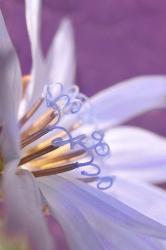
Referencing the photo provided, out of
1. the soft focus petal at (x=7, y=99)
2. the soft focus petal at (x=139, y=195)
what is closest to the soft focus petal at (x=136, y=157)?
the soft focus petal at (x=139, y=195)

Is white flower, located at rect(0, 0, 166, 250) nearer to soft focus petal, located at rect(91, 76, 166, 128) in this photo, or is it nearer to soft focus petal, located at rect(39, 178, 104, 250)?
soft focus petal, located at rect(39, 178, 104, 250)

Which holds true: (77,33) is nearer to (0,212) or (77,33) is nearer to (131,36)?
(131,36)

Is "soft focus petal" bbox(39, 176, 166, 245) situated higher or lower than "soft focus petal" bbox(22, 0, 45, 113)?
lower

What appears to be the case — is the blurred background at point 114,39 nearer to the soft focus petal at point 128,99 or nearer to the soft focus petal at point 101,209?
the soft focus petal at point 128,99

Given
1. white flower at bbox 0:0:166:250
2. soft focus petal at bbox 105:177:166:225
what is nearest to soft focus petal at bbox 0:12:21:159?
white flower at bbox 0:0:166:250

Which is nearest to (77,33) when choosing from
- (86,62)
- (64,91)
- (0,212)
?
(86,62)

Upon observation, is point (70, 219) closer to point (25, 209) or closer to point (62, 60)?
point (25, 209)
